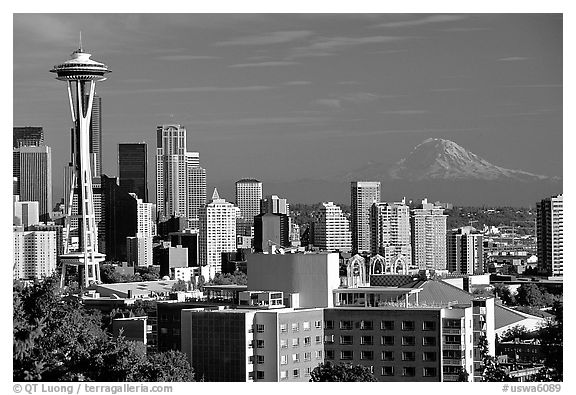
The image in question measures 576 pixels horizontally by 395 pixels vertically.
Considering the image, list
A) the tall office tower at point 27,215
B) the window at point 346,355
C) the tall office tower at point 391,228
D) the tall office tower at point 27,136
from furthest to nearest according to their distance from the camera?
1. the tall office tower at point 391,228
2. the tall office tower at point 27,215
3. the tall office tower at point 27,136
4. the window at point 346,355

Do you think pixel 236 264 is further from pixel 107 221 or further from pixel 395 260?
pixel 107 221

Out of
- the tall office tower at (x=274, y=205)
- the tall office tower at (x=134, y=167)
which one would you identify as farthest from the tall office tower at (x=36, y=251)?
the tall office tower at (x=274, y=205)

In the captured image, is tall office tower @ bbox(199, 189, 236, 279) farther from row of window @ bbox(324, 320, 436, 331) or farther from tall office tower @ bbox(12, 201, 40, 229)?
row of window @ bbox(324, 320, 436, 331)

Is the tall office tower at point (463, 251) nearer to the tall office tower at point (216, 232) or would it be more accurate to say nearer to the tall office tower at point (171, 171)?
the tall office tower at point (216, 232)

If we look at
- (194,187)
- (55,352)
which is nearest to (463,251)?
(194,187)

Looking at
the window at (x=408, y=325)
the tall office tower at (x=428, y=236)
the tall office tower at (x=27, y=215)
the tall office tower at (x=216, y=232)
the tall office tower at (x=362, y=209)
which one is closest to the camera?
the window at (x=408, y=325)

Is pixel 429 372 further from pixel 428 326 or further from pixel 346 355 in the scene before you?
Result: pixel 346 355

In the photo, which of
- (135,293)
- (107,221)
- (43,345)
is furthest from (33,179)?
(43,345)
